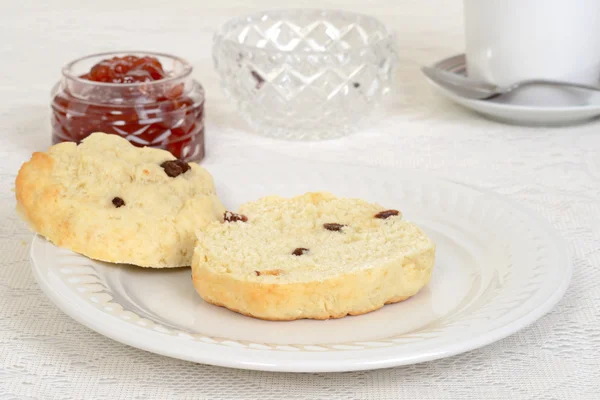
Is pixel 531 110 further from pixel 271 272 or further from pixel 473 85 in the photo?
pixel 271 272

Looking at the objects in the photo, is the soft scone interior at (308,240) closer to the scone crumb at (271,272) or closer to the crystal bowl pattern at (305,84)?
the scone crumb at (271,272)

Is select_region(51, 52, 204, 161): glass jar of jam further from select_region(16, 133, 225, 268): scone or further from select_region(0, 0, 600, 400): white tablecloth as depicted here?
select_region(16, 133, 225, 268): scone

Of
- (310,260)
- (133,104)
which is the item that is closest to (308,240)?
(310,260)

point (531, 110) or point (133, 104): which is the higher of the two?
point (133, 104)

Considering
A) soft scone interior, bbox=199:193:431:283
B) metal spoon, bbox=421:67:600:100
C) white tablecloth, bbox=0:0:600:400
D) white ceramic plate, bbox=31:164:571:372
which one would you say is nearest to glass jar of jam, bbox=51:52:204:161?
white tablecloth, bbox=0:0:600:400

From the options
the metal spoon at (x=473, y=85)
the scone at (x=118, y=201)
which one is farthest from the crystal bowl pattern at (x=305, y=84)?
the scone at (x=118, y=201)
